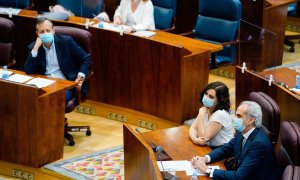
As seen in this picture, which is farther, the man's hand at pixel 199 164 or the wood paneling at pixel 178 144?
the wood paneling at pixel 178 144

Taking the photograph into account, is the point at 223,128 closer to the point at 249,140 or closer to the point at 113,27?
the point at 249,140

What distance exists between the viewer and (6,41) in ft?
21.9

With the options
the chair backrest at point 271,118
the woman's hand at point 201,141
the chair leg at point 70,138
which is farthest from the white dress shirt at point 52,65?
the chair backrest at point 271,118

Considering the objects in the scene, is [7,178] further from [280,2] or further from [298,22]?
[298,22]

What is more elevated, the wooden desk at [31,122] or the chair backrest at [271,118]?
the chair backrest at [271,118]

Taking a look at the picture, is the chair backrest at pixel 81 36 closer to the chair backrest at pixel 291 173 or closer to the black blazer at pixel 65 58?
the black blazer at pixel 65 58

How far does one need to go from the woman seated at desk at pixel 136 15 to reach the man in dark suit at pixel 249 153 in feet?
7.97

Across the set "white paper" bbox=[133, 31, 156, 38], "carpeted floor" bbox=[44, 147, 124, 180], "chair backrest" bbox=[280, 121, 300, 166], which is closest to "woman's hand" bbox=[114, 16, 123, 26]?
"white paper" bbox=[133, 31, 156, 38]

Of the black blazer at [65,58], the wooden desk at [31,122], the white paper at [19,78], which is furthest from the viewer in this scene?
the black blazer at [65,58]

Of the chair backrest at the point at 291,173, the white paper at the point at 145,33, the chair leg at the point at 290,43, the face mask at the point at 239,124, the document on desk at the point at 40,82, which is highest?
the white paper at the point at 145,33

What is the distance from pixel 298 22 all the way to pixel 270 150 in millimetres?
4925

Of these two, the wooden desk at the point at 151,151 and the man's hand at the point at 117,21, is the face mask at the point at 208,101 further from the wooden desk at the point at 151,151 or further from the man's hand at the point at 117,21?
the man's hand at the point at 117,21

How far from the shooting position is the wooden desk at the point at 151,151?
4516 mm

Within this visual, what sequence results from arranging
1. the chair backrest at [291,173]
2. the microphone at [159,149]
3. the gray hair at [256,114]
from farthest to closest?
the microphone at [159,149] → the gray hair at [256,114] → the chair backrest at [291,173]
